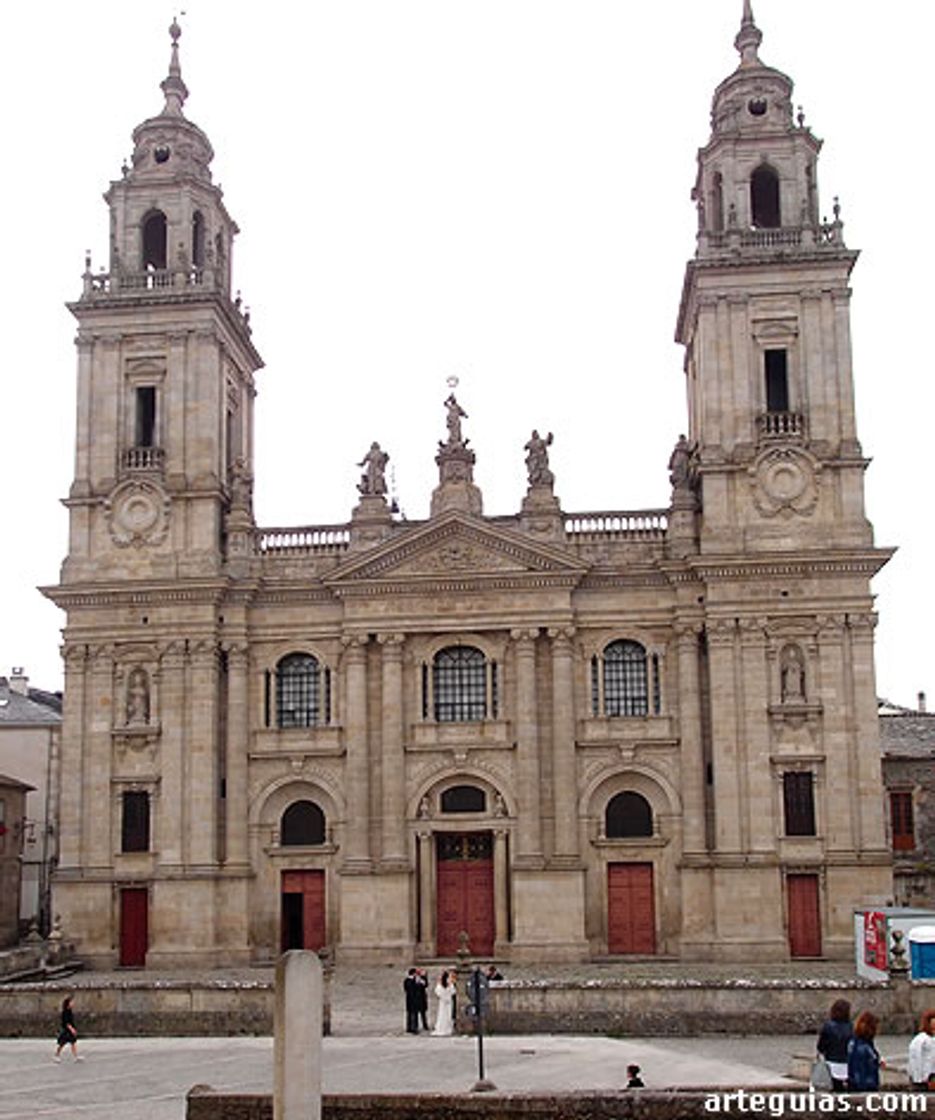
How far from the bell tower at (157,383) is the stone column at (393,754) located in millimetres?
6905

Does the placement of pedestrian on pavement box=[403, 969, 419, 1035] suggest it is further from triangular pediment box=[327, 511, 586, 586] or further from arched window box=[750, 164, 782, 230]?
arched window box=[750, 164, 782, 230]

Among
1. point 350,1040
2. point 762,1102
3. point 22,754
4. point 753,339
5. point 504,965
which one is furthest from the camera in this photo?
point 22,754

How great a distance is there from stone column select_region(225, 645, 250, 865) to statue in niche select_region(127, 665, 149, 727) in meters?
2.79

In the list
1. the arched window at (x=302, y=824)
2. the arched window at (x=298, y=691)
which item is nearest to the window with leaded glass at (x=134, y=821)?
the arched window at (x=302, y=824)

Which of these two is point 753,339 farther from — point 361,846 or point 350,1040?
point 350,1040

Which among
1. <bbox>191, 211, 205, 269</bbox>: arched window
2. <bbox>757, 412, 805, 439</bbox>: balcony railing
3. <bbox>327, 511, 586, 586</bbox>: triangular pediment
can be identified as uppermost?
<bbox>191, 211, 205, 269</bbox>: arched window

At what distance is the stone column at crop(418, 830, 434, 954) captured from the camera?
49.8 metres

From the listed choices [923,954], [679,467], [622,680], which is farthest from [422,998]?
[679,467]

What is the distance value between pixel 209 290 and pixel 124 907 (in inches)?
836

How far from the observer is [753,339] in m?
Answer: 51.6

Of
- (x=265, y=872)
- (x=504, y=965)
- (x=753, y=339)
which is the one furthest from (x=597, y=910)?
(x=753, y=339)

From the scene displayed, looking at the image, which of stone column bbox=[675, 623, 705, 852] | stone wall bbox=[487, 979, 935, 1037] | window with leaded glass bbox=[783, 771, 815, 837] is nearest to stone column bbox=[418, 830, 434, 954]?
stone column bbox=[675, 623, 705, 852]

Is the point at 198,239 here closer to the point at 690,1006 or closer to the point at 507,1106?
the point at 690,1006

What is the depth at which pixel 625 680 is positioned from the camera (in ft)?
168
